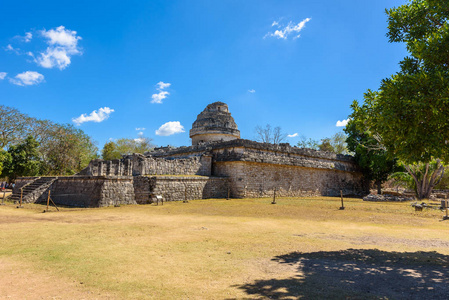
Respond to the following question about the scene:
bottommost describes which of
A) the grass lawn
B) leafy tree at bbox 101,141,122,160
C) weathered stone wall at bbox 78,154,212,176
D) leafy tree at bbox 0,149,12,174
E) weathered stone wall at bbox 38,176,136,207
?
the grass lawn

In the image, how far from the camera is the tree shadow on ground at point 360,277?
11.8ft

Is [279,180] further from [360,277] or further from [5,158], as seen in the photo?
[5,158]

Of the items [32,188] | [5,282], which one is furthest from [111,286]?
[32,188]

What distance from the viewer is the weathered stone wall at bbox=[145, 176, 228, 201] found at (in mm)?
15328

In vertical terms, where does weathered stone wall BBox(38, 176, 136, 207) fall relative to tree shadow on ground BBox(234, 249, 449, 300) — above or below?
above

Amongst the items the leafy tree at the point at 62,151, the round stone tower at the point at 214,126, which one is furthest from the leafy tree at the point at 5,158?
the round stone tower at the point at 214,126

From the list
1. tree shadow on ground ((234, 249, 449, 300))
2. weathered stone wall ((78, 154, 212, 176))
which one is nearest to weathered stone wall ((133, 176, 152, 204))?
weathered stone wall ((78, 154, 212, 176))

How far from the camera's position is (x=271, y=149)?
20.1 metres

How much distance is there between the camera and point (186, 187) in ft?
55.0

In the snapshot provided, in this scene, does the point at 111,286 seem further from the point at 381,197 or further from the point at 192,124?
the point at 192,124

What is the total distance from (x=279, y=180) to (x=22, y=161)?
23487 millimetres

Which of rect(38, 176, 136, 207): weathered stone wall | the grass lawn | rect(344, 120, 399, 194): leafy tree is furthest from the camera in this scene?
rect(344, 120, 399, 194): leafy tree

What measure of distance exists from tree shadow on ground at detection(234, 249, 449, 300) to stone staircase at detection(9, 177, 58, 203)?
14.5 m

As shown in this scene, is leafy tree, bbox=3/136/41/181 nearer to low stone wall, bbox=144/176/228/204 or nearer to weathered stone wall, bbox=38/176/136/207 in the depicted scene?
weathered stone wall, bbox=38/176/136/207
